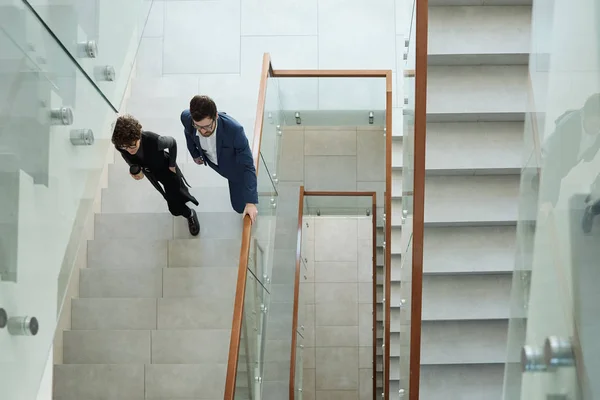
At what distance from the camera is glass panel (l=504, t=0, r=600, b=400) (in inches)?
60.6

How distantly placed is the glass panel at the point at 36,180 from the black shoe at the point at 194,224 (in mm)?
1897

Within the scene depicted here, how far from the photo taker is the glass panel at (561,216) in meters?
1.54

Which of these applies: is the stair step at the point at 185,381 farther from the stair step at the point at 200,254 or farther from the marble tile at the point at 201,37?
the marble tile at the point at 201,37

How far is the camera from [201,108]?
14.4ft

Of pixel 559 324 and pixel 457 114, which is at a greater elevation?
pixel 457 114

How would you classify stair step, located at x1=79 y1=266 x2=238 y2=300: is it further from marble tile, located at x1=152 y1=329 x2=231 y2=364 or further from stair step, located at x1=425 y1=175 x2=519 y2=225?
stair step, located at x1=425 y1=175 x2=519 y2=225

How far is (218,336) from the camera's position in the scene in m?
4.75

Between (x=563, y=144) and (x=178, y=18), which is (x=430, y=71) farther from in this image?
(x=178, y=18)

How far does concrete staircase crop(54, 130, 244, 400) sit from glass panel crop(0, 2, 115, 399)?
1457 mm

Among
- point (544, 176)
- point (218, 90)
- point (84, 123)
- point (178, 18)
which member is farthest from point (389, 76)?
point (544, 176)

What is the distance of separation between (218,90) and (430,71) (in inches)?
135

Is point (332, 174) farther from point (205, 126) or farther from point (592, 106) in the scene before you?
point (592, 106)

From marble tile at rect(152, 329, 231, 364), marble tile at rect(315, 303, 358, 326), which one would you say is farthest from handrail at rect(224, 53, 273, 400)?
marble tile at rect(315, 303, 358, 326)

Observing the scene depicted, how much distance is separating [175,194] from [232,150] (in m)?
0.66
